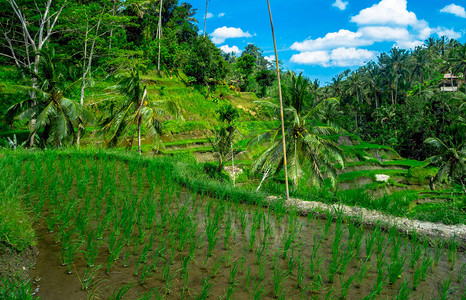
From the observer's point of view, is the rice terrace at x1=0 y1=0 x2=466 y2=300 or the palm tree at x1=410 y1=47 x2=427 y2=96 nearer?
the rice terrace at x1=0 y1=0 x2=466 y2=300

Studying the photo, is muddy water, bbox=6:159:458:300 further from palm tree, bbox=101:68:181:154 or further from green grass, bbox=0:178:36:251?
palm tree, bbox=101:68:181:154

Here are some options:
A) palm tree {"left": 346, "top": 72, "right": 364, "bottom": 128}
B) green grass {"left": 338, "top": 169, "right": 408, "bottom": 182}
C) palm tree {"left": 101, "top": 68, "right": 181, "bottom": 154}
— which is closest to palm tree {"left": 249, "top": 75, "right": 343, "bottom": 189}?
palm tree {"left": 101, "top": 68, "right": 181, "bottom": 154}

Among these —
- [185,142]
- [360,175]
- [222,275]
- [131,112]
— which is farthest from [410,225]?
[185,142]

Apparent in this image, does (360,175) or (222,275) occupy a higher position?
(222,275)

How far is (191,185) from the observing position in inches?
303

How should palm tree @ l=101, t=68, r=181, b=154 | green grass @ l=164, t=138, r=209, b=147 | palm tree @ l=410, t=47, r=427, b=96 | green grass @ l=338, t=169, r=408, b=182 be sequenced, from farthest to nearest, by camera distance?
1. palm tree @ l=410, t=47, r=427, b=96
2. green grass @ l=164, t=138, r=209, b=147
3. green grass @ l=338, t=169, r=408, b=182
4. palm tree @ l=101, t=68, r=181, b=154

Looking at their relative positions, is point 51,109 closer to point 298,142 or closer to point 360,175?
point 298,142

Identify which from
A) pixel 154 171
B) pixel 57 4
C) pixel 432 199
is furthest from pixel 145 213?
pixel 432 199

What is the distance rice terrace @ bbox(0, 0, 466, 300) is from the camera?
3676mm

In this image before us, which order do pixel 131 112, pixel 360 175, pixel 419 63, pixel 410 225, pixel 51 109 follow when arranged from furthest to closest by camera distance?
1. pixel 419 63
2. pixel 360 175
3. pixel 131 112
4. pixel 51 109
5. pixel 410 225

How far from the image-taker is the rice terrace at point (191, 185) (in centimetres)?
368

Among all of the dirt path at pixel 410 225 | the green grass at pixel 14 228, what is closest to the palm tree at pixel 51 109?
the green grass at pixel 14 228

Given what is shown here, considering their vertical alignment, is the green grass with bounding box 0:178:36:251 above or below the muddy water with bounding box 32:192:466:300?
above

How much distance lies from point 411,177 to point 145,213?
24286 millimetres
